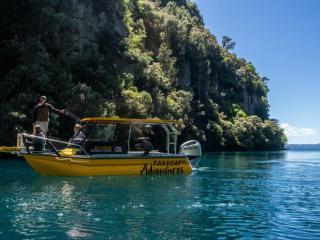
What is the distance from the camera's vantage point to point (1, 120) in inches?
1495

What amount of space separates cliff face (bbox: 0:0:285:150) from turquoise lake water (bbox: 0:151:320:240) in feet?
65.4

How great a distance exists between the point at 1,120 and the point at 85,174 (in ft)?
57.0

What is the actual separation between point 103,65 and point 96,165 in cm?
3220

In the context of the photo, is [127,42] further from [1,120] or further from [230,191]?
[230,191]

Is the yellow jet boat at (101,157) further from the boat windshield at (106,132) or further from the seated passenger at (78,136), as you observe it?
the seated passenger at (78,136)

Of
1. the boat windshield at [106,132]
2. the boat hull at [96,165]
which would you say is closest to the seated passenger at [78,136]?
the boat windshield at [106,132]

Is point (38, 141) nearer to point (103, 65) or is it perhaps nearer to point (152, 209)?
point (152, 209)

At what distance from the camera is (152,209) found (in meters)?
14.6

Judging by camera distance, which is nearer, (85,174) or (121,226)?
(121,226)

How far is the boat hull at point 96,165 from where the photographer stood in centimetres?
2306

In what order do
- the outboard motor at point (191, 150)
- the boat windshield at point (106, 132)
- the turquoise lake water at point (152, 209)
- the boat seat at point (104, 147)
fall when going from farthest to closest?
1. the outboard motor at point (191, 150)
2. the boat windshield at point (106, 132)
3. the boat seat at point (104, 147)
4. the turquoise lake water at point (152, 209)

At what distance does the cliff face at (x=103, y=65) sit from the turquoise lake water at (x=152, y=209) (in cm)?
1993

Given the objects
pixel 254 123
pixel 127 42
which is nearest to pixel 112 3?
pixel 127 42

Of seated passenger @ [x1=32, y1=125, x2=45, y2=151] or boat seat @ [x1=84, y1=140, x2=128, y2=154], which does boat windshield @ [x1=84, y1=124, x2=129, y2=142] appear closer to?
boat seat @ [x1=84, y1=140, x2=128, y2=154]
